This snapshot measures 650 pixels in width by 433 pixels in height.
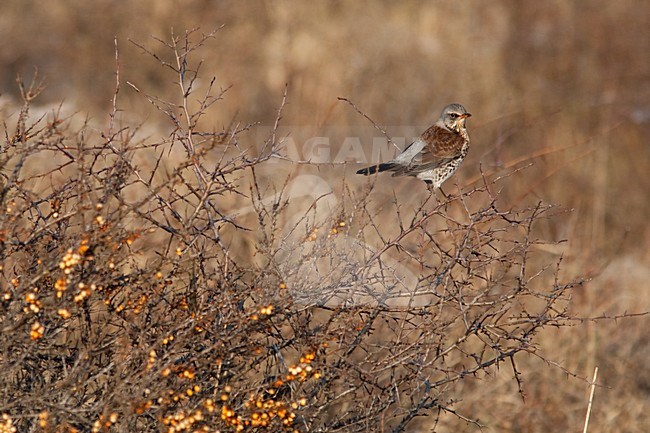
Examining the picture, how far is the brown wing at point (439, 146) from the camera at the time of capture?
4.90 m

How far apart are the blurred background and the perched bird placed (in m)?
3.96

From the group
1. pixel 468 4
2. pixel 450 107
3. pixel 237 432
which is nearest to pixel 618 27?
pixel 468 4

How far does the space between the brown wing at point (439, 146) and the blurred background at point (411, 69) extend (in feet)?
13.2

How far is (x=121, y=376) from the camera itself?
10.1ft

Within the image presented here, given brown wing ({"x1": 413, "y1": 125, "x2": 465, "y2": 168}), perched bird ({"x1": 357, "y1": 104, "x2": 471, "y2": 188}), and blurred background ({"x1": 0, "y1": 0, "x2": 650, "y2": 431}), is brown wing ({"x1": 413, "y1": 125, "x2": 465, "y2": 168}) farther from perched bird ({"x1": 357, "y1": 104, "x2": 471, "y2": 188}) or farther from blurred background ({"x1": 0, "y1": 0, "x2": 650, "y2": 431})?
blurred background ({"x1": 0, "y1": 0, "x2": 650, "y2": 431})

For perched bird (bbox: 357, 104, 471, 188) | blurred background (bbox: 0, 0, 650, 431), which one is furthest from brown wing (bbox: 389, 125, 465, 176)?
blurred background (bbox: 0, 0, 650, 431)

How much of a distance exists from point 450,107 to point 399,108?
633 centimetres

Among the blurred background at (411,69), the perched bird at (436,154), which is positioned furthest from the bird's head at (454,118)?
the blurred background at (411,69)

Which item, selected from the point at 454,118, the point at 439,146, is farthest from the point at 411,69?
the point at 439,146

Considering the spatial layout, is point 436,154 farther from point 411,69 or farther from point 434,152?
point 411,69

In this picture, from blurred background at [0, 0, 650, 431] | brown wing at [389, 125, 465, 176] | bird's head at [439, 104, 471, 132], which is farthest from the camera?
blurred background at [0, 0, 650, 431]

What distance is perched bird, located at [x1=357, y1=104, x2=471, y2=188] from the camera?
4.88 meters

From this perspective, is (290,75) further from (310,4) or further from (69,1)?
(69,1)

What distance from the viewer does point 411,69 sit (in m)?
12.2
